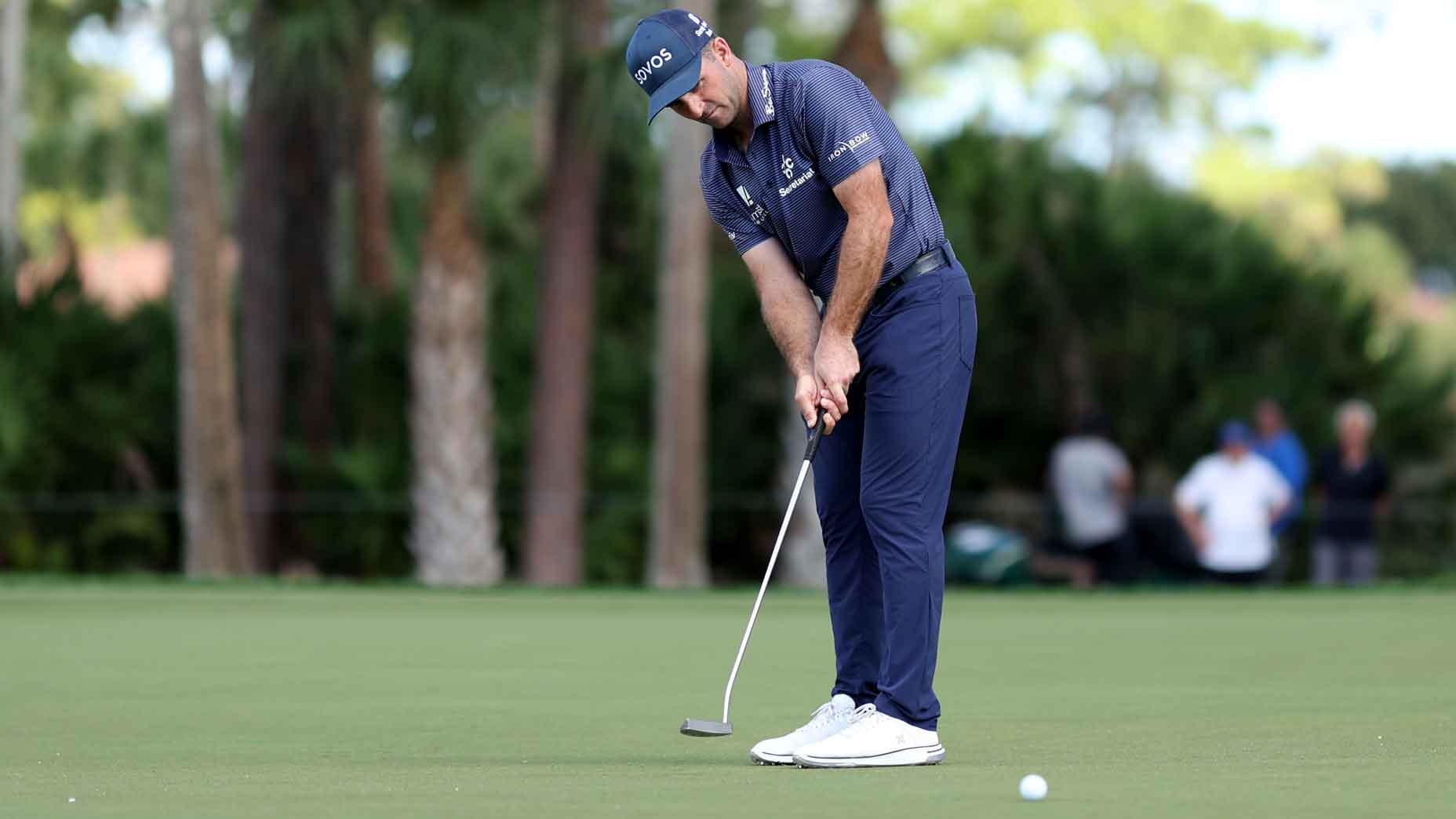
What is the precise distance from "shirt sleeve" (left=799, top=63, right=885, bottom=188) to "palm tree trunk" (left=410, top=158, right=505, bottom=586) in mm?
15762

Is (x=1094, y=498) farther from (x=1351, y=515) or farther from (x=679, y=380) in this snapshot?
(x=679, y=380)

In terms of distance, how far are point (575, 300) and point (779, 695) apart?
1404cm

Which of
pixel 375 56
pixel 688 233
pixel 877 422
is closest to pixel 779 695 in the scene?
pixel 877 422

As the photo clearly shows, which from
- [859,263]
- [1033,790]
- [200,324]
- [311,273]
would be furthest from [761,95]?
[311,273]

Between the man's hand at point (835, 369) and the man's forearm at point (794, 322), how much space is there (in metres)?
0.16

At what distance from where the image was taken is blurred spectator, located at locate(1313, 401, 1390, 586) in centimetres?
1853

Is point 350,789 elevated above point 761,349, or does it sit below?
below

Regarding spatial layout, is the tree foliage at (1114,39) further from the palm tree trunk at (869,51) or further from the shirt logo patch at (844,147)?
the shirt logo patch at (844,147)

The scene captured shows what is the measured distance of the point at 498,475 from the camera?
24.4 m

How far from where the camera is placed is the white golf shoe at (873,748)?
6.04 meters

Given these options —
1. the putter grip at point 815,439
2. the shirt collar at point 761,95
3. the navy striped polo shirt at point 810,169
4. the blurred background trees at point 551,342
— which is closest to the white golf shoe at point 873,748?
the putter grip at point 815,439

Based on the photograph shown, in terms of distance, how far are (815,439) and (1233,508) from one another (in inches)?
423

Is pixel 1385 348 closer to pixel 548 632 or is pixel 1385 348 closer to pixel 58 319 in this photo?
pixel 58 319

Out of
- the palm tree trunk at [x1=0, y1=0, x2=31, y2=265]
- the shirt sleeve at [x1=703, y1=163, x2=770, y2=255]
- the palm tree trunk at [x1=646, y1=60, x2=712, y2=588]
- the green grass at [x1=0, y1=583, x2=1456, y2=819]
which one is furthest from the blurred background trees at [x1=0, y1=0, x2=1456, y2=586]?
the shirt sleeve at [x1=703, y1=163, x2=770, y2=255]
